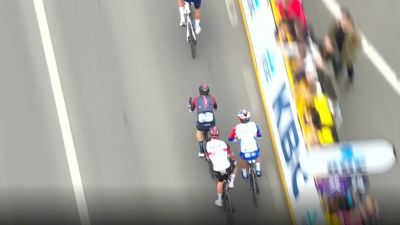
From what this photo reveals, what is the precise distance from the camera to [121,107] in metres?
15.3

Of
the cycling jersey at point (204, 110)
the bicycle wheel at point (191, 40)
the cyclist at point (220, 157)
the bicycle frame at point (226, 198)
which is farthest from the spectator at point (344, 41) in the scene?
the bicycle frame at point (226, 198)

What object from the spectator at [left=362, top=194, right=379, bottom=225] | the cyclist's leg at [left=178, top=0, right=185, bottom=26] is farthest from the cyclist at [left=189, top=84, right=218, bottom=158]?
the spectator at [left=362, top=194, right=379, bottom=225]

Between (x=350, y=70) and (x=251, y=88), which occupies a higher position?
(x=251, y=88)

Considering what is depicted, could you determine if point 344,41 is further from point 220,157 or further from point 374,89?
point 220,157

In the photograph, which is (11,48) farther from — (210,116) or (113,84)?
(210,116)

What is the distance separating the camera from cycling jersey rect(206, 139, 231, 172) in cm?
1263

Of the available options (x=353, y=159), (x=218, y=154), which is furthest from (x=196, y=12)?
(x=353, y=159)

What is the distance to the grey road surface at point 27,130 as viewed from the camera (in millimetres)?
14031

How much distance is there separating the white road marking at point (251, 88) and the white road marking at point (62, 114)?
164 inches

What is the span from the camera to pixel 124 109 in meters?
15.2

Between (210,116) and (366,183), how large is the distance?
3.80 m

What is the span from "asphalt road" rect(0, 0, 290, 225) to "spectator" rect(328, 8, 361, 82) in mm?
2084

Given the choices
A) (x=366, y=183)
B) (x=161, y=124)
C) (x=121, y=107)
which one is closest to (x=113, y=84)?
(x=121, y=107)

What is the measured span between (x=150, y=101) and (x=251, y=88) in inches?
93.4
